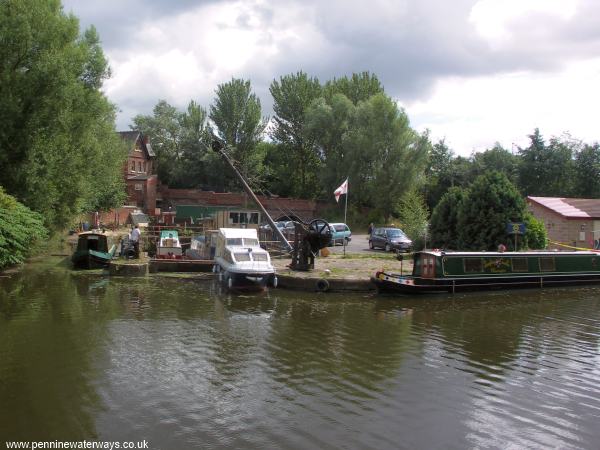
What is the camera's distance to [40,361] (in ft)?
39.7

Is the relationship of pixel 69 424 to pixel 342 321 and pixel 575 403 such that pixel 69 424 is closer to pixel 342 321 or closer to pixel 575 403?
pixel 575 403

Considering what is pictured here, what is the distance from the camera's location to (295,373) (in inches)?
468

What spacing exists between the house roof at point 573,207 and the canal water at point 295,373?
66.7ft

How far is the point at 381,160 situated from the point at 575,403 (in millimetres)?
44501

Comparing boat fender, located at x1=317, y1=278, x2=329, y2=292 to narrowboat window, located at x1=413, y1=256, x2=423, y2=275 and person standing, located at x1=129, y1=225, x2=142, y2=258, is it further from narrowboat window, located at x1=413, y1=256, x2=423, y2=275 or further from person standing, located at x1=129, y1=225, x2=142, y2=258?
person standing, located at x1=129, y1=225, x2=142, y2=258

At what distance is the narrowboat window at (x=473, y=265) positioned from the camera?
2384cm

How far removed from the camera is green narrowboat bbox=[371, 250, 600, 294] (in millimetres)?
22688

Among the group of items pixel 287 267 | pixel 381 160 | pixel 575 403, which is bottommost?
pixel 575 403

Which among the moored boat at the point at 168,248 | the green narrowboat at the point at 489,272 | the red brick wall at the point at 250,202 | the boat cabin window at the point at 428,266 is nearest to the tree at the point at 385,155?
the red brick wall at the point at 250,202

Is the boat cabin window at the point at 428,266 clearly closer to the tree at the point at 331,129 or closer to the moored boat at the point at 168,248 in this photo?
the moored boat at the point at 168,248

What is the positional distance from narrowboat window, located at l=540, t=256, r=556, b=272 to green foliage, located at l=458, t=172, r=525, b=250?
12.4ft

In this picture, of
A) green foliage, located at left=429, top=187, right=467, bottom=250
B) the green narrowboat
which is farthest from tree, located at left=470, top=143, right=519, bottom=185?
the green narrowboat

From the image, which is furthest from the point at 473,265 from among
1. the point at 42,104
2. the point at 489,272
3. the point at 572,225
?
the point at 42,104

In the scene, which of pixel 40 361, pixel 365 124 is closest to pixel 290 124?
pixel 365 124
